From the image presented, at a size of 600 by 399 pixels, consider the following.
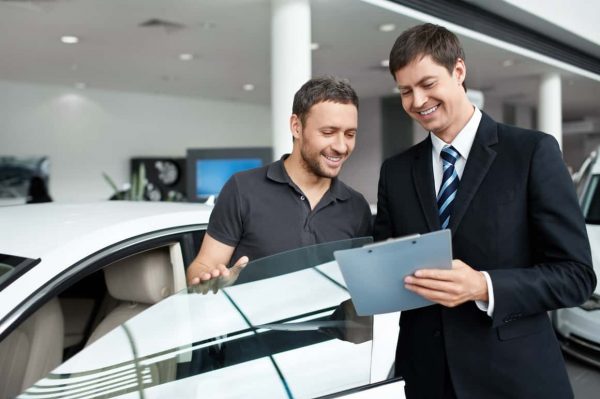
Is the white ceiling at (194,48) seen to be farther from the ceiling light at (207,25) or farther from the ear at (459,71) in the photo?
the ear at (459,71)

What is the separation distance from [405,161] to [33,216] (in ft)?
4.23

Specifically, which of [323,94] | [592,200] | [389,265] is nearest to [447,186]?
[389,265]

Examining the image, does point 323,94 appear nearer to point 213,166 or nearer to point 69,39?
point 213,166

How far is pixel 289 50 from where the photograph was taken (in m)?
4.82

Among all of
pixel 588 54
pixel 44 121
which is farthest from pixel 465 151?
pixel 44 121

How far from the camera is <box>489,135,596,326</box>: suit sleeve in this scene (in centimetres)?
110

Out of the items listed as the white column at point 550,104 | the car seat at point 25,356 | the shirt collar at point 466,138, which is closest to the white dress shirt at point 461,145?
the shirt collar at point 466,138

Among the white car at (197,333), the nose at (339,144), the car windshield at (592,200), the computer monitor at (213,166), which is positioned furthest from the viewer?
the computer monitor at (213,166)

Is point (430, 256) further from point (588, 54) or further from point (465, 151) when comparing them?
point (588, 54)

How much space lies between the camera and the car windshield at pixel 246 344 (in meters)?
1.03

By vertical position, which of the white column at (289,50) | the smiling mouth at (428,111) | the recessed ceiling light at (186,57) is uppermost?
the recessed ceiling light at (186,57)

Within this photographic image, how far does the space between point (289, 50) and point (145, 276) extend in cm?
342

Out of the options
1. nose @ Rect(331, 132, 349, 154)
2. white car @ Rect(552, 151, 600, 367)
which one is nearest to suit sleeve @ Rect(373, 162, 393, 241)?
nose @ Rect(331, 132, 349, 154)

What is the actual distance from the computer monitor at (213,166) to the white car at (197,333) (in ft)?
13.1
